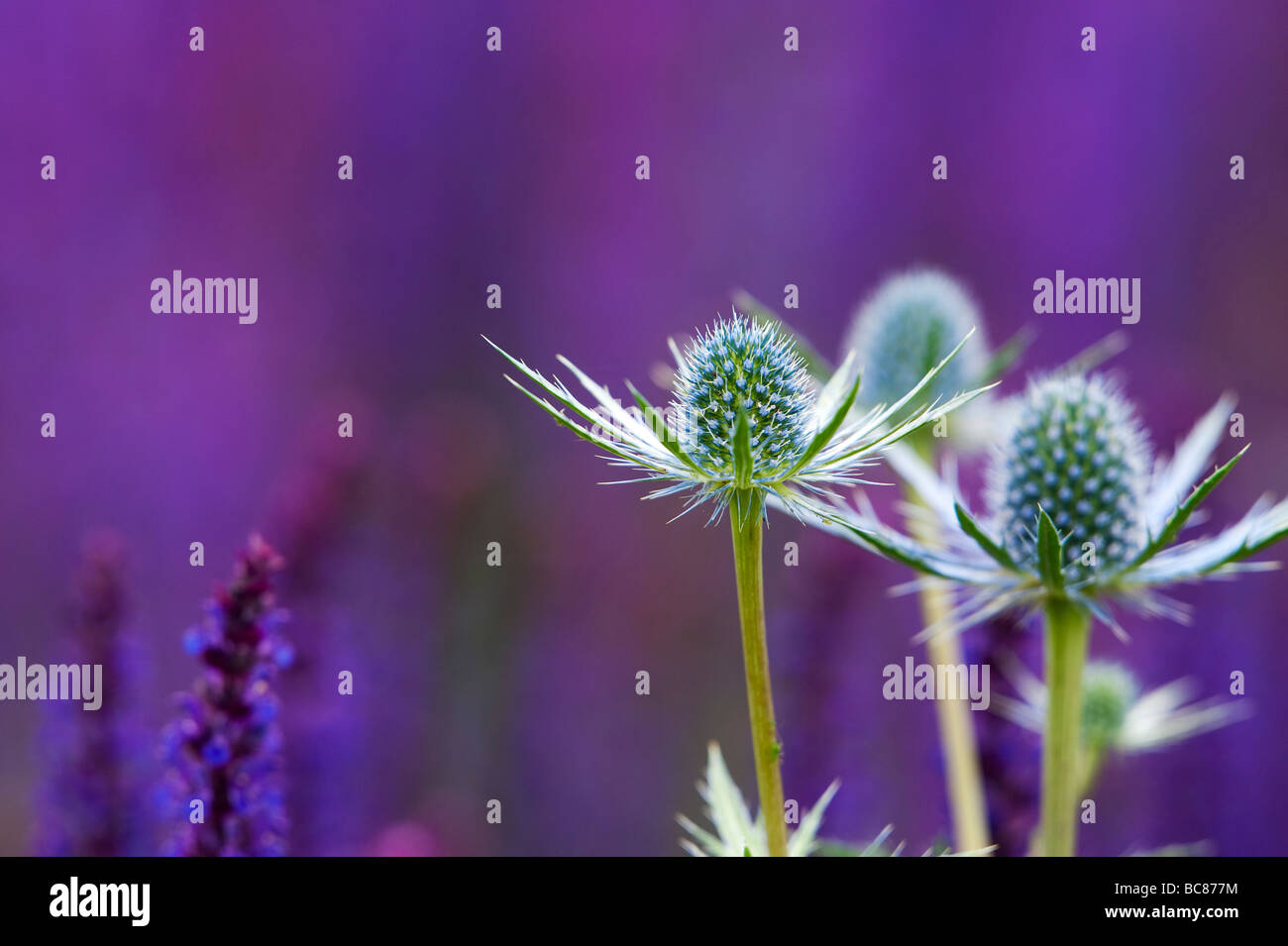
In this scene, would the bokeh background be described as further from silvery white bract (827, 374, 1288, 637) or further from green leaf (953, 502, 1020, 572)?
green leaf (953, 502, 1020, 572)

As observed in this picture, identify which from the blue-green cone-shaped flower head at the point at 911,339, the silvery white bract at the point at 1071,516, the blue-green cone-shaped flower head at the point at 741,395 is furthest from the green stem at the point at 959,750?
the blue-green cone-shaped flower head at the point at 911,339

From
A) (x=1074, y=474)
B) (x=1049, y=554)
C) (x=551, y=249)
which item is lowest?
(x=1049, y=554)

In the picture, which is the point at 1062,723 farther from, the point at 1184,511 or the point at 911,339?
the point at 911,339

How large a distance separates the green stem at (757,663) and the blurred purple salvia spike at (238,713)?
0.51m

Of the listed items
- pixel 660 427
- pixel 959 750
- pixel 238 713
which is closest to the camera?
pixel 660 427

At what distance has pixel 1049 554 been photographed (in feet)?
3.34

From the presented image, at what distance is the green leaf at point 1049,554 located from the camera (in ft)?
3.23

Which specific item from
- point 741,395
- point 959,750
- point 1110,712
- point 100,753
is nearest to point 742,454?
point 741,395

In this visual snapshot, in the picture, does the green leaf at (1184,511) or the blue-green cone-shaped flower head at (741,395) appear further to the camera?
the blue-green cone-shaped flower head at (741,395)

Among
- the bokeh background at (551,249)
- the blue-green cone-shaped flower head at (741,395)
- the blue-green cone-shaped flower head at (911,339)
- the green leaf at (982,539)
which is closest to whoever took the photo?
the green leaf at (982,539)

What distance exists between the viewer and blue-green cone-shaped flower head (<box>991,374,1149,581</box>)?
121cm

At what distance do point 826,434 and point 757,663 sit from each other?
194 millimetres

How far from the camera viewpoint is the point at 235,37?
381 cm

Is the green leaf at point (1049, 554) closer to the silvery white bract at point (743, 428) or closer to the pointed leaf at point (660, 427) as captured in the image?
the silvery white bract at point (743, 428)
